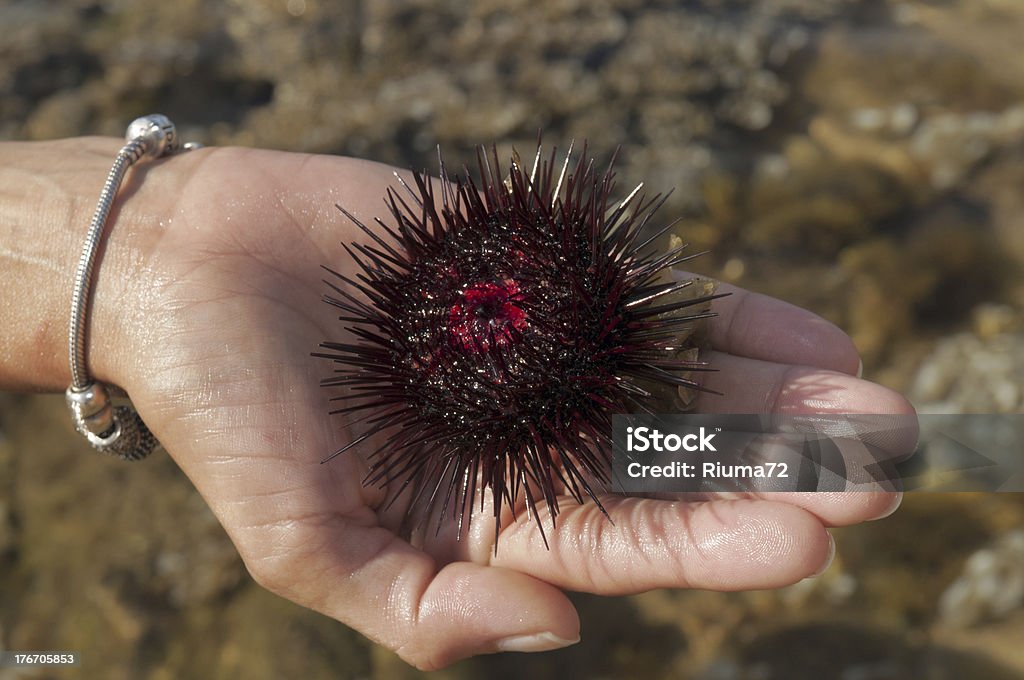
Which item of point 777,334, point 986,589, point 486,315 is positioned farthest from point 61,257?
point 986,589

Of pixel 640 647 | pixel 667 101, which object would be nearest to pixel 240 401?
pixel 640 647

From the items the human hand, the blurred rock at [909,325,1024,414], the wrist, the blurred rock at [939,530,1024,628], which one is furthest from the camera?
the blurred rock at [909,325,1024,414]

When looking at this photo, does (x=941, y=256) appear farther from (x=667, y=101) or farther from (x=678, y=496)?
(x=678, y=496)

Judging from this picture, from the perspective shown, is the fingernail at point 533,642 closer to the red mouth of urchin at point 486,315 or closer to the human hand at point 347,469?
the human hand at point 347,469

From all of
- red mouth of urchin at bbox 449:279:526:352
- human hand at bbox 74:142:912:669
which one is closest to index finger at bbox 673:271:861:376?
human hand at bbox 74:142:912:669

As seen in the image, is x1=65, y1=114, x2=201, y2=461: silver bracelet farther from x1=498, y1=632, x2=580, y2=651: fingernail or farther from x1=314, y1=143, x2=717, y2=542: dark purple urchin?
x1=498, y1=632, x2=580, y2=651: fingernail

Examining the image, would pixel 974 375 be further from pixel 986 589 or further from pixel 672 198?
pixel 672 198
